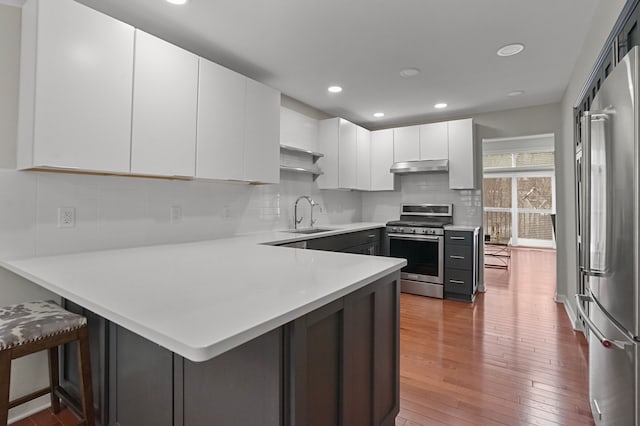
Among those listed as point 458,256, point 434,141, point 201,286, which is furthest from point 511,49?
point 201,286

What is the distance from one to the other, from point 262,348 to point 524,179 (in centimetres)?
894

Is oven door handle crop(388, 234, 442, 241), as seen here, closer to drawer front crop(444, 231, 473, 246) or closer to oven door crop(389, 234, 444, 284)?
oven door crop(389, 234, 444, 284)

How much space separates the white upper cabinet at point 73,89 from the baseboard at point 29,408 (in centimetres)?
136

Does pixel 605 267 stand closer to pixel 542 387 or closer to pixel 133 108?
pixel 542 387

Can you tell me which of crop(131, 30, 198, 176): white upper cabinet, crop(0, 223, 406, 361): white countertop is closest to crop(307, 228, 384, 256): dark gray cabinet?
crop(0, 223, 406, 361): white countertop

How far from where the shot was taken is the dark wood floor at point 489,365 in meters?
1.84

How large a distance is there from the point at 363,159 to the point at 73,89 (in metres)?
3.63

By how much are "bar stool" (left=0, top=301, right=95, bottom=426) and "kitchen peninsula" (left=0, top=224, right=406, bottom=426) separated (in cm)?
6

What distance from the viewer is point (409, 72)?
3.13 metres

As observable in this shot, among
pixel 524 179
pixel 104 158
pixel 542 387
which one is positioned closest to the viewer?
pixel 104 158

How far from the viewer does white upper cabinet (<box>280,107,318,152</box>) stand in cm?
375

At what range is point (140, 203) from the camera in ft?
7.73

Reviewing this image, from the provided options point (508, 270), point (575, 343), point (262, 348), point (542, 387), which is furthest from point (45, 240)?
point (508, 270)

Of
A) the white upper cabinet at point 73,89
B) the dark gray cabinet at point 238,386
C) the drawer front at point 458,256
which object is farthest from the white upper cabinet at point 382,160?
the dark gray cabinet at point 238,386
